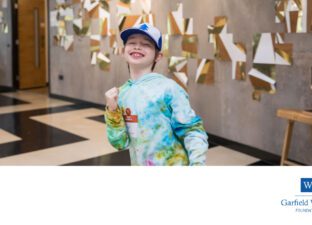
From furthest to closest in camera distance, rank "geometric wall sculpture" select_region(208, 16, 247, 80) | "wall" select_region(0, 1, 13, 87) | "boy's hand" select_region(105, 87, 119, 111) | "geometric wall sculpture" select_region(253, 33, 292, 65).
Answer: "wall" select_region(0, 1, 13, 87), "geometric wall sculpture" select_region(208, 16, 247, 80), "geometric wall sculpture" select_region(253, 33, 292, 65), "boy's hand" select_region(105, 87, 119, 111)

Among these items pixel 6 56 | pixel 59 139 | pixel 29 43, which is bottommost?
pixel 59 139

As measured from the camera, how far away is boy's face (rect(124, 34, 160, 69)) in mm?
1015

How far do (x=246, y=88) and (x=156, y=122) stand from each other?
243 cm

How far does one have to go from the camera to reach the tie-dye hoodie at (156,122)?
1.03 m

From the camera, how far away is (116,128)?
1.06 meters

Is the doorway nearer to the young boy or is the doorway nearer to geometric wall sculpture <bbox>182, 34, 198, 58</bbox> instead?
geometric wall sculpture <bbox>182, 34, 198, 58</bbox>

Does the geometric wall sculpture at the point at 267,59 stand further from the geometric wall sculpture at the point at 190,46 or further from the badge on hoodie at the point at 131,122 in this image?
the badge on hoodie at the point at 131,122

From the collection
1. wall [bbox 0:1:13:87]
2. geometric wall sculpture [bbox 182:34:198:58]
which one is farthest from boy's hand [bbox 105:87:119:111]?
wall [bbox 0:1:13:87]

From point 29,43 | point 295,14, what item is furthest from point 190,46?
point 29,43

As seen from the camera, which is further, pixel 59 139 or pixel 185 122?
pixel 59 139

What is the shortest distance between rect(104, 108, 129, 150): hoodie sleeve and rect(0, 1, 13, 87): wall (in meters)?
6.74

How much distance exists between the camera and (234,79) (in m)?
3.45

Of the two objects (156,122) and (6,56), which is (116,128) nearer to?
(156,122)
